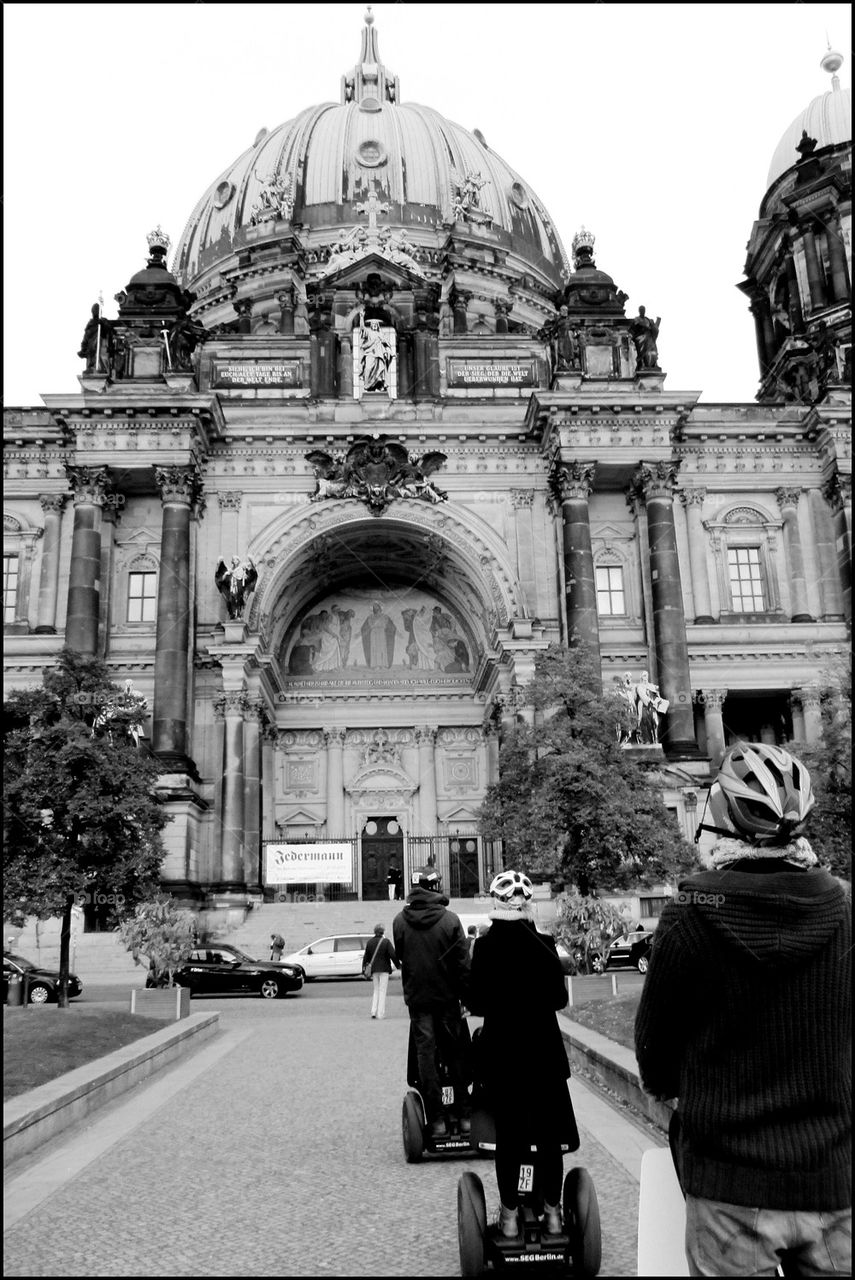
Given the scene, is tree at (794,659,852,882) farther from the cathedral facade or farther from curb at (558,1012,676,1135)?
the cathedral facade

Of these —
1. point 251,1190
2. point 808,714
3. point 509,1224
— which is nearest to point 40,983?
point 251,1190

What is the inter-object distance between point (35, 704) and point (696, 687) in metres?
26.6

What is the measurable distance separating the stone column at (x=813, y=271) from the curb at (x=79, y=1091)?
140ft

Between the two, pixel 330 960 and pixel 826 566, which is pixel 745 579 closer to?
pixel 826 566

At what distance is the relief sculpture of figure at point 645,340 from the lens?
143ft

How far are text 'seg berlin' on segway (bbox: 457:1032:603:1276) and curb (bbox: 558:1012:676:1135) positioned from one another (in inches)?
114

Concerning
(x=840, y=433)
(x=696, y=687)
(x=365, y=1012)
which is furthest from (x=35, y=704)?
(x=840, y=433)

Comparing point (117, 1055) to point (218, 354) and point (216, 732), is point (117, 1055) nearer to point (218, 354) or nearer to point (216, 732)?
point (216, 732)

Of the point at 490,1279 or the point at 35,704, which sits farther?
the point at 35,704

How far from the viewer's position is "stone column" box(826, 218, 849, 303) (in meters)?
47.6

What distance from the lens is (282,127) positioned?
6500cm

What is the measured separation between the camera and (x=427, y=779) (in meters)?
45.6

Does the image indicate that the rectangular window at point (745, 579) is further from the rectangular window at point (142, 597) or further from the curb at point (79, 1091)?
the curb at point (79, 1091)

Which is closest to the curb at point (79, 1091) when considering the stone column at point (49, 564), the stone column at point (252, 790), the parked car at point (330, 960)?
the parked car at point (330, 960)
